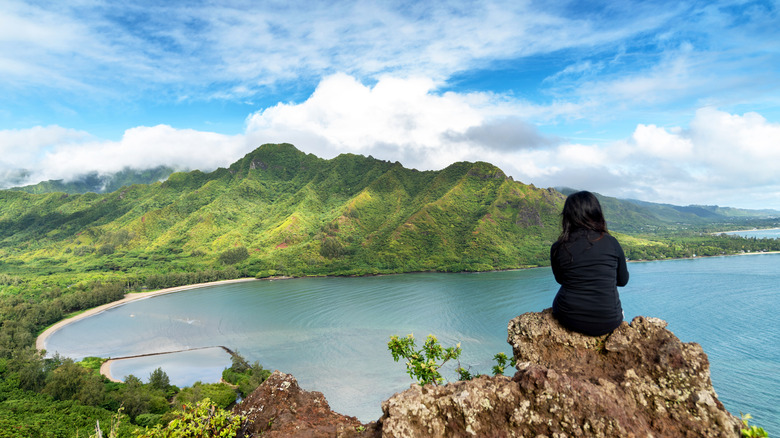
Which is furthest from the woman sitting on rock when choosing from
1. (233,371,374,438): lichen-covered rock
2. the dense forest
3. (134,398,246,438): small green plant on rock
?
the dense forest

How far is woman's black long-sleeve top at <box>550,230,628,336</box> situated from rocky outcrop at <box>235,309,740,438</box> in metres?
0.28

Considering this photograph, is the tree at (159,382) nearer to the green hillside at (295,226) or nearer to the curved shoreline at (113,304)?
the curved shoreline at (113,304)

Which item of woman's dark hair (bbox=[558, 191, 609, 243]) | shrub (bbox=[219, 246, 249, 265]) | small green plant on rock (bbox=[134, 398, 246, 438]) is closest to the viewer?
woman's dark hair (bbox=[558, 191, 609, 243])

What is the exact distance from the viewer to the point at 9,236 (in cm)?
16025

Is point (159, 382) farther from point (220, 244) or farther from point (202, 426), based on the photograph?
point (220, 244)

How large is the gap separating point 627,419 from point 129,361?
197ft

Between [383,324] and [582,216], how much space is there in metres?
54.1

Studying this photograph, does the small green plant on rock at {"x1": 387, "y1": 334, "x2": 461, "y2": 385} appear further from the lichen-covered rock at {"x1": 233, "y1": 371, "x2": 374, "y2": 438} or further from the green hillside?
the green hillside

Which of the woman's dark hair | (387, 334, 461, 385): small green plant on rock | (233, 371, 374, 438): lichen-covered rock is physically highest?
the woman's dark hair

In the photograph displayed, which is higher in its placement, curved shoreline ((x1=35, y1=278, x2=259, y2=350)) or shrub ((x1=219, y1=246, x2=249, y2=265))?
shrub ((x1=219, y1=246, x2=249, y2=265))

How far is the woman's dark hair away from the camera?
13.2 ft

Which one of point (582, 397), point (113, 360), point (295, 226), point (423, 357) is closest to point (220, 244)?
point (295, 226)

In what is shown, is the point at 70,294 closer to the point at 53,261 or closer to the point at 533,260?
the point at 53,261

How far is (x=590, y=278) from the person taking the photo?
391cm
